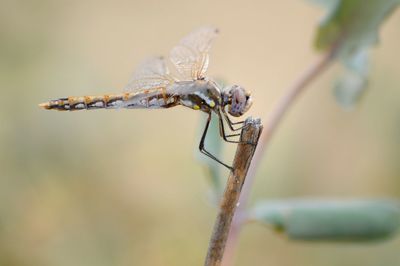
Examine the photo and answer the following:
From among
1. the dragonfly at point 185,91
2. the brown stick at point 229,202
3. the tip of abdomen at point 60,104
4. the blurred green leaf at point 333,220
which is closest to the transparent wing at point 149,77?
the dragonfly at point 185,91

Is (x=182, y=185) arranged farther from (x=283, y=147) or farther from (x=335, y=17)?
(x=335, y=17)

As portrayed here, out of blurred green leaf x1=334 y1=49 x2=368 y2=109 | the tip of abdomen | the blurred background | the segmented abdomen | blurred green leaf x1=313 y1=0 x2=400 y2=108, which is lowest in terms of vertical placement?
the blurred background

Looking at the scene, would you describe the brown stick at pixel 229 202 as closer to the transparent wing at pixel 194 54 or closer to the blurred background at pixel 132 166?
the transparent wing at pixel 194 54

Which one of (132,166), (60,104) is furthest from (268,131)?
(132,166)

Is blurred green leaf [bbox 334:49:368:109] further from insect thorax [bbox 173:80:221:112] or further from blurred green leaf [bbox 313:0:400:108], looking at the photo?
insect thorax [bbox 173:80:221:112]

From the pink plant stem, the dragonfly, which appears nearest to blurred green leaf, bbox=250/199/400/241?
the pink plant stem

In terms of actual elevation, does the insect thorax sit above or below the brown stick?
above

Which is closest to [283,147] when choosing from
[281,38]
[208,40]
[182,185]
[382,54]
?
[182,185]
